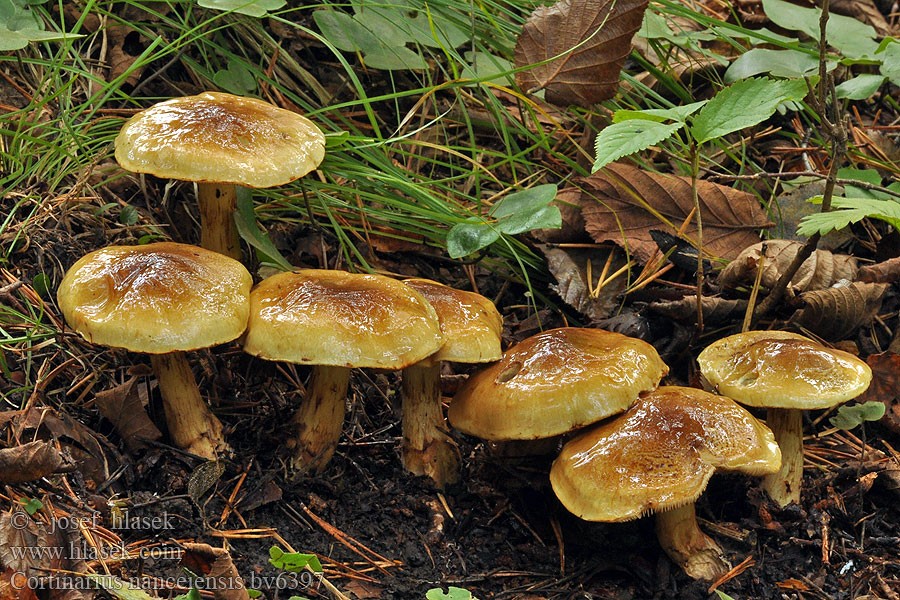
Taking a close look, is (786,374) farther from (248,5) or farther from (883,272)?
(248,5)

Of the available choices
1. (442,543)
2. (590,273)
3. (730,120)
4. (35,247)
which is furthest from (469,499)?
(35,247)

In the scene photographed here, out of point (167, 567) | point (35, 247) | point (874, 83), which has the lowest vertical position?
point (167, 567)

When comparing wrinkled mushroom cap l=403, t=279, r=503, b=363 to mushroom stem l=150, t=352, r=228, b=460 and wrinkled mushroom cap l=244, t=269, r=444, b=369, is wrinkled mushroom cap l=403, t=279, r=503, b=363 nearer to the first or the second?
wrinkled mushroom cap l=244, t=269, r=444, b=369

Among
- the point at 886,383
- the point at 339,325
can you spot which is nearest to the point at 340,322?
the point at 339,325

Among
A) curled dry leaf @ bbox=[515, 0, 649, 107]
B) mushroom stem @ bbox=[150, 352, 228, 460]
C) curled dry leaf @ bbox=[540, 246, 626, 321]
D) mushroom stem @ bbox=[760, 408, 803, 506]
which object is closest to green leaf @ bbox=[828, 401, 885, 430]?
mushroom stem @ bbox=[760, 408, 803, 506]

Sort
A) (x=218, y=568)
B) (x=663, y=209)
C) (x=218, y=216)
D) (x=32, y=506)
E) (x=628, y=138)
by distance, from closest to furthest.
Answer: (x=218, y=568), (x=32, y=506), (x=628, y=138), (x=218, y=216), (x=663, y=209)

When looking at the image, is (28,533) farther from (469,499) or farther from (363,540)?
(469,499)

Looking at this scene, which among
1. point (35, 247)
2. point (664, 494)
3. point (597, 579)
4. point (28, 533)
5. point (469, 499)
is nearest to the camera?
point (28, 533)

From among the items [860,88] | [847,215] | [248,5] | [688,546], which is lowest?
[688,546]
